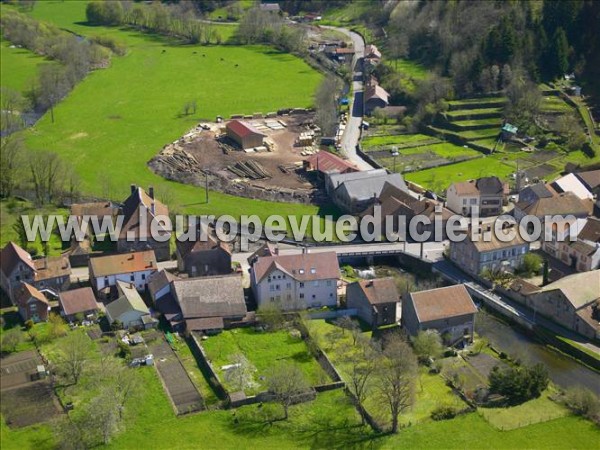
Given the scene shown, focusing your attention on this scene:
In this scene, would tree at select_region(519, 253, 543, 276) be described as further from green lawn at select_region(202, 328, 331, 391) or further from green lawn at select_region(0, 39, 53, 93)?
green lawn at select_region(0, 39, 53, 93)

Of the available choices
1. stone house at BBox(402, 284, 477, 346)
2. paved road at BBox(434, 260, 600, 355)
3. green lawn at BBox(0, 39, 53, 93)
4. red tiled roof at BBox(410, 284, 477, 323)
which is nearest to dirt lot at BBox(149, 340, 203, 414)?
stone house at BBox(402, 284, 477, 346)

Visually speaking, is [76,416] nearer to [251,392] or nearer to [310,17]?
[251,392]

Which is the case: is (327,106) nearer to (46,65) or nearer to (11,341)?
(46,65)

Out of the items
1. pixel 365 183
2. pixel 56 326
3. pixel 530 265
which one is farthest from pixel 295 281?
pixel 365 183

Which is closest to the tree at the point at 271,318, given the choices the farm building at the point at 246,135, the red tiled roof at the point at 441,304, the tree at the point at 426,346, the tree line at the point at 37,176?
the red tiled roof at the point at 441,304

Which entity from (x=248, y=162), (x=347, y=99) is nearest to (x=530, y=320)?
(x=248, y=162)

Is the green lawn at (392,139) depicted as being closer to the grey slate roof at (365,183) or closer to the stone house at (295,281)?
the grey slate roof at (365,183)
